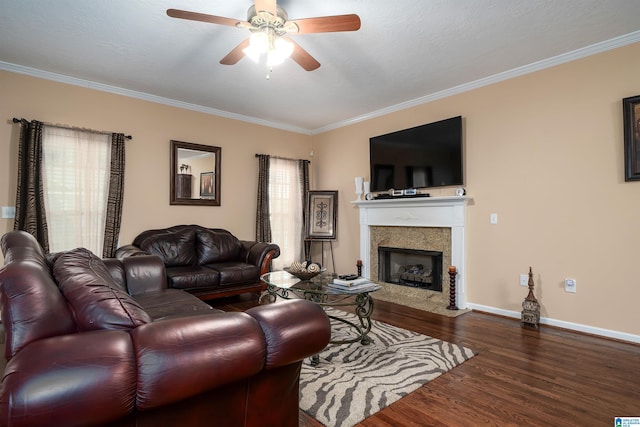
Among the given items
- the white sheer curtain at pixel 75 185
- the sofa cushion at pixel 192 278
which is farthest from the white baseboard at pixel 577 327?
the white sheer curtain at pixel 75 185

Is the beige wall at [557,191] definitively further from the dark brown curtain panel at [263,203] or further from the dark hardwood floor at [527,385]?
the dark brown curtain panel at [263,203]

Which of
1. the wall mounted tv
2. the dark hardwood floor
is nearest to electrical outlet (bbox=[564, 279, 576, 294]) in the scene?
the dark hardwood floor

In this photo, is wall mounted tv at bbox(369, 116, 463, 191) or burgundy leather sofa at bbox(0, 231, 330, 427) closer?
burgundy leather sofa at bbox(0, 231, 330, 427)

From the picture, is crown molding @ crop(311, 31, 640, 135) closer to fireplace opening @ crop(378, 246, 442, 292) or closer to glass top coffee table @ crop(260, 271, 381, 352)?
fireplace opening @ crop(378, 246, 442, 292)

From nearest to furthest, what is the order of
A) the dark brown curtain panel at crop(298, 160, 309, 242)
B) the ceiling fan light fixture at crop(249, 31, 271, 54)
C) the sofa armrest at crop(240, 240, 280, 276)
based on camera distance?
the ceiling fan light fixture at crop(249, 31, 271, 54)
the sofa armrest at crop(240, 240, 280, 276)
the dark brown curtain panel at crop(298, 160, 309, 242)

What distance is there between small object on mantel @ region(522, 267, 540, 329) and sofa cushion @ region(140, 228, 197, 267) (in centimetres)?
395

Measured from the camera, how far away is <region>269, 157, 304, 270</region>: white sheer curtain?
5.71m

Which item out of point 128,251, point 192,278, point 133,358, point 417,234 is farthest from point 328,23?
point 128,251

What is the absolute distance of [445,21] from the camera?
108 inches

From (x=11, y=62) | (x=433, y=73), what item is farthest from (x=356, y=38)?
(x=11, y=62)

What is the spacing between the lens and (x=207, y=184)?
16.3 feet

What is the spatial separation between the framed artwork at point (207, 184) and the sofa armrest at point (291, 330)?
391 cm

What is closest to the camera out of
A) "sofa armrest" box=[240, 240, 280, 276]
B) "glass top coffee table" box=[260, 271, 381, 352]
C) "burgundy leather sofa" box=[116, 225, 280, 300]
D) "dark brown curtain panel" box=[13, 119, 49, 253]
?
"glass top coffee table" box=[260, 271, 381, 352]

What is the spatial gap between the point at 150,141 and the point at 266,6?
10.0 ft
